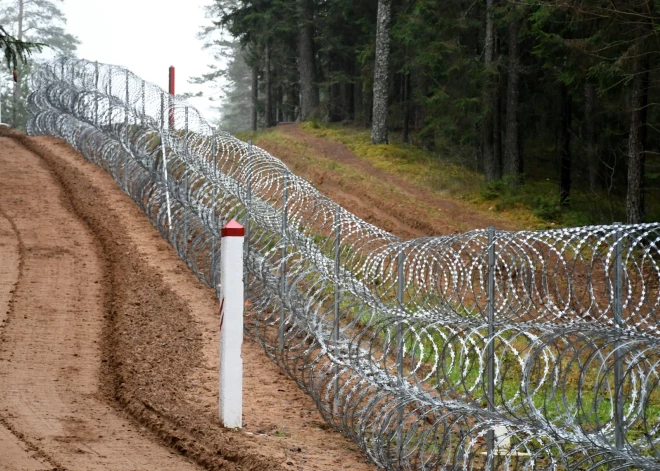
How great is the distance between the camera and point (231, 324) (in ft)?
30.2

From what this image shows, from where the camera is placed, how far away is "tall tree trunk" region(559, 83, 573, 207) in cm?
2843

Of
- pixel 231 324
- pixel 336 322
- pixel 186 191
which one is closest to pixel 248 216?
pixel 186 191

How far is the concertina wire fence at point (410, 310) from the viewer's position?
7.14 meters

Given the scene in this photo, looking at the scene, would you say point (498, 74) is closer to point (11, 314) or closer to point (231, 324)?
point (11, 314)

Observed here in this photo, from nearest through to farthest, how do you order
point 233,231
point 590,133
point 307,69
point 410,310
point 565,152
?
point 233,231 → point 410,310 → point 565,152 → point 590,133 → point 307,69

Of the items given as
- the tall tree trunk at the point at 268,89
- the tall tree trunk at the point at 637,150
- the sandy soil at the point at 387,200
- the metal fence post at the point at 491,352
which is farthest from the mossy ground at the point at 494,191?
the metal fence post at the point at 491,352

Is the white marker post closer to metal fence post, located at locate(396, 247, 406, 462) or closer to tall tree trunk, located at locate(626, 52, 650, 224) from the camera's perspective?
metal fence post, located at locate(396, 247, 406, 462)

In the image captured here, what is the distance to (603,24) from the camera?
70.4 feet

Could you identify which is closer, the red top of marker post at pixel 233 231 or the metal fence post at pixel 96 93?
the red top of marker post at pixel 233 231

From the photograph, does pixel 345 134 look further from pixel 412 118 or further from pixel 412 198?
pixel 412 198

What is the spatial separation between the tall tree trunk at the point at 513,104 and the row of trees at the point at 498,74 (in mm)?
41

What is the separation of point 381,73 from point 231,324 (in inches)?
1044

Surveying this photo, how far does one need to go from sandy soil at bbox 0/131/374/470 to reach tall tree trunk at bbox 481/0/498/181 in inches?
525

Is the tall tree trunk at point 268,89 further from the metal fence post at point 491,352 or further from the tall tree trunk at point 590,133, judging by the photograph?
the metal fence post at point 491,352
